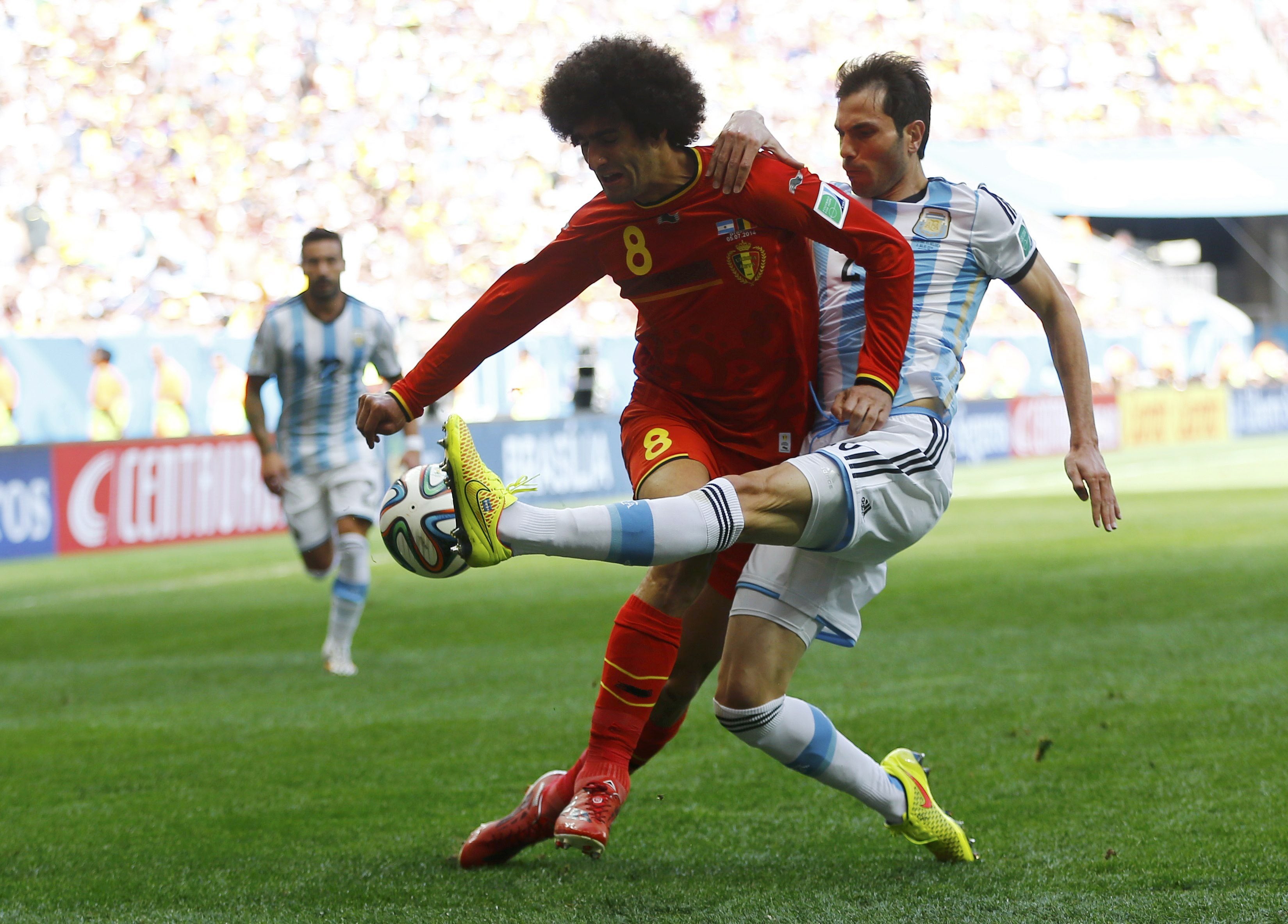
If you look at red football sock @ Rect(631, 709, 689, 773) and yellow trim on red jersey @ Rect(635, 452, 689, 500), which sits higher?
yellow trim on red jersey @ Rect(635, 452, 689, 500)

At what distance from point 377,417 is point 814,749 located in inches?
48.0

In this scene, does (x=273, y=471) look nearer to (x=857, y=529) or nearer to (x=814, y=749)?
(x=814, y=749)

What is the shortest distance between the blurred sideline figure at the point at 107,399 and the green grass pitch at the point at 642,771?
633cm

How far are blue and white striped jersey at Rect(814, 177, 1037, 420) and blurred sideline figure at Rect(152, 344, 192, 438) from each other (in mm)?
13776

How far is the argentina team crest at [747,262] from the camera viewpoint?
327cm

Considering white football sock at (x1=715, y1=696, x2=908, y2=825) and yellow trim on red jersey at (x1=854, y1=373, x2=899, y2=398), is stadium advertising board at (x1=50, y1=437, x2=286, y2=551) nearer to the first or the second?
white football sock at (x1=715, y1=696, x2=908, y2=825)

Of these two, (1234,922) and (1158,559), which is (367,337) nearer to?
(1234,922)

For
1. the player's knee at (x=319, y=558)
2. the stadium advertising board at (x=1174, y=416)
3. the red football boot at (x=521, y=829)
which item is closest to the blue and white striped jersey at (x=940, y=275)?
the red football boot at (x=521, y=829)

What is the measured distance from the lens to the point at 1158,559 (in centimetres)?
996

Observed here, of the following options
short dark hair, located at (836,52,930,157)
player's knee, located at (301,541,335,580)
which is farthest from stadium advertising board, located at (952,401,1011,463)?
short dark hair, located at (836,52,930,157)

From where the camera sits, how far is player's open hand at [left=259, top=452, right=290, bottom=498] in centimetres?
675

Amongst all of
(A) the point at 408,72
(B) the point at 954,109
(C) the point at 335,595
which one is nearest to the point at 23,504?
(C) the point at 335,595

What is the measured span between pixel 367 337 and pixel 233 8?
16276 mm

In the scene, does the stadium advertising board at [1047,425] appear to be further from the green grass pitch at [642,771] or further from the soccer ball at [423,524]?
the soccer ball at [423,524]
